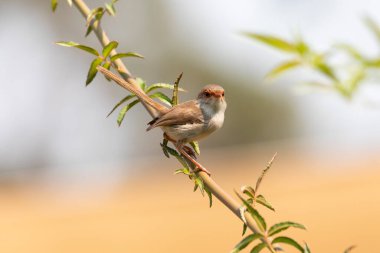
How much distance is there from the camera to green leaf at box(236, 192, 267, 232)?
3.58 ft

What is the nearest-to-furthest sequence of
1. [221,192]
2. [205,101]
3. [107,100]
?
[221,192] < [205,101] < [107,100]

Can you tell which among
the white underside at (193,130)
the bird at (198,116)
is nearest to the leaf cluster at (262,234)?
the white underside at (193,130)

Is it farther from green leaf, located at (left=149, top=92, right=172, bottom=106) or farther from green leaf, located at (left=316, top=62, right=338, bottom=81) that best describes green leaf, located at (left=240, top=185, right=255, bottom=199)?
green leaf, located at (left=316, top=62, right=338, bottom=81)

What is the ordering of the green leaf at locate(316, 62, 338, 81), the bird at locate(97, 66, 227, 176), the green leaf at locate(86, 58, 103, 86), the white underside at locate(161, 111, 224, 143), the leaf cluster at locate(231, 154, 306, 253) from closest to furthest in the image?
the leaf cluster at locate(231, 154, 306, 253)
the green leaf at locate(86, 58, 103, 86)
the green leaf at locate(316, 62, 338, 81)
the white underside at locate(161, 111, 224, 143)
the bird at locate(97, 66, 227, 176)

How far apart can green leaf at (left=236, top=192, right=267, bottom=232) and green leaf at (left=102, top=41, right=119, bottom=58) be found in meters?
0.37

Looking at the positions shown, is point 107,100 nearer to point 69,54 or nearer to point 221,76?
point 69,54

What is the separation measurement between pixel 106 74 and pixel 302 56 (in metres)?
0.58

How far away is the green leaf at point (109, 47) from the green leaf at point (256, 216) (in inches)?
14.7

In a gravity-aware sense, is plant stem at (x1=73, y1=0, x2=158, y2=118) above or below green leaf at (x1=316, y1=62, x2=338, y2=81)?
below

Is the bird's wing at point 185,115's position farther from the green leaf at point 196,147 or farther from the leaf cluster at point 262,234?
the leaf cluster at point 262,234

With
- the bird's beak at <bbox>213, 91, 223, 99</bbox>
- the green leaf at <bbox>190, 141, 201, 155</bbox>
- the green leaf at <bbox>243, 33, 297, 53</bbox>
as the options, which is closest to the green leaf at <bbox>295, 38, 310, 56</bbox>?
the green leaf at <bbox>243, 33, 297, 53</bbox>

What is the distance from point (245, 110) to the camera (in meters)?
37.3

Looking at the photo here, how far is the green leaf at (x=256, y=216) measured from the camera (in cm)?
109

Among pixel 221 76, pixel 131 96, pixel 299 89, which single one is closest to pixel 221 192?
pixel 131 96
